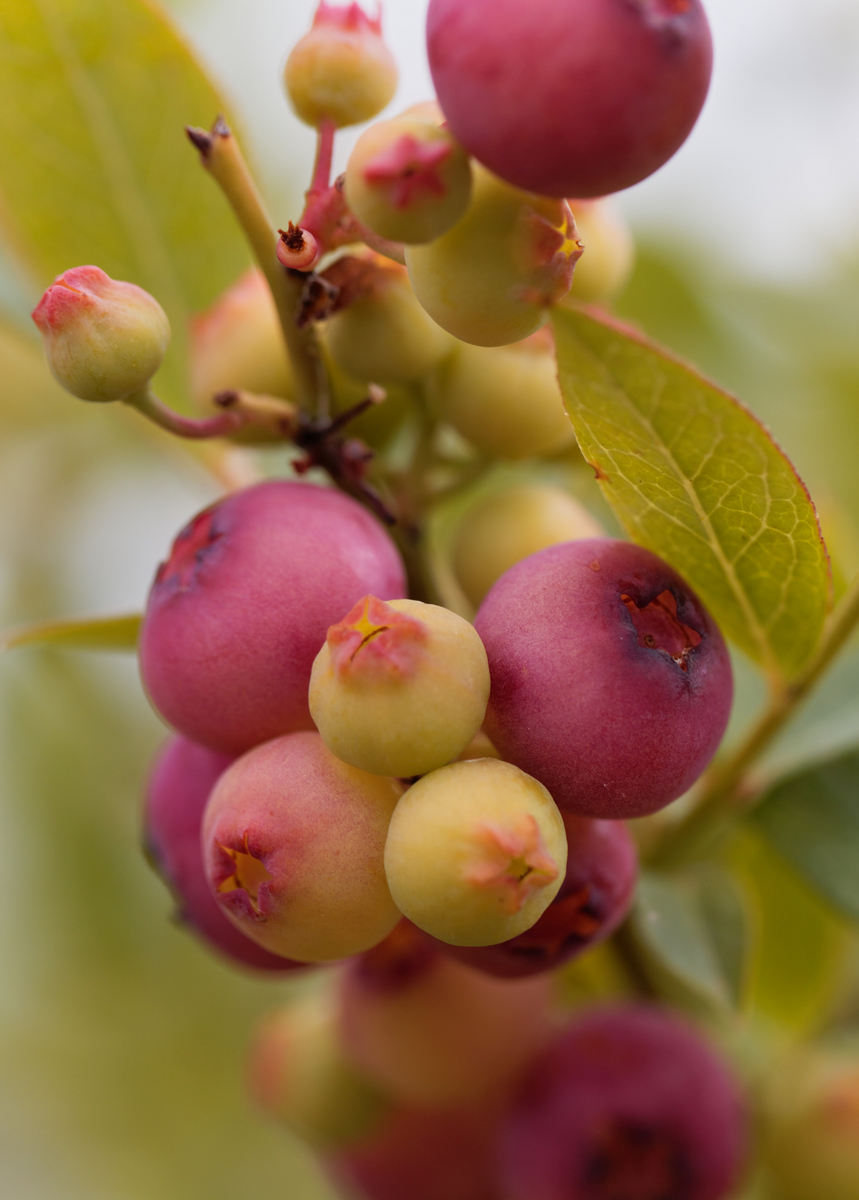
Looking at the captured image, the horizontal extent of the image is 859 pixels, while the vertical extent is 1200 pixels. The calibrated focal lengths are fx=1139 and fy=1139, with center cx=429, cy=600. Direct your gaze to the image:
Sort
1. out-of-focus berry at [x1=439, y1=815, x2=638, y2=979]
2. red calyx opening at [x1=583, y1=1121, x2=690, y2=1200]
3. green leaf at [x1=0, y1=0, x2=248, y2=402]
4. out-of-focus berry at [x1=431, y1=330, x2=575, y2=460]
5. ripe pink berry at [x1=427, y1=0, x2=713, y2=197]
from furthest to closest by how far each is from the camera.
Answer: red calyx opening at [x1=583, y1=1121, x2=690, y2=1200]
green leaf at [x1=0, y1=0, x2=248, y2=402]
out-of-focus berry at [x1=431, y1=330, x2=575, y2=460]
out-of-focus berry at [x1=439, y1=815, x2=638, y2=979]
ripe pink berry at [x1=427, y1=0, x2=713, y2=197]

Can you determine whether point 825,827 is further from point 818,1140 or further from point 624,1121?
point 818,1140

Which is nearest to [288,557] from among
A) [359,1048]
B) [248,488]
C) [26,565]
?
[248,488]

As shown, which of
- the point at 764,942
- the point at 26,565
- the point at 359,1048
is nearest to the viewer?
the point at 359,1048

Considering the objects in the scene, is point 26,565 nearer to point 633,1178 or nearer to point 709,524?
point 633,1178

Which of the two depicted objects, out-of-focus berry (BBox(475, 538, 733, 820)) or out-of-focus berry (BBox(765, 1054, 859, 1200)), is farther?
out-of-focus berry (BBox(765, 1054, 859, 1200))

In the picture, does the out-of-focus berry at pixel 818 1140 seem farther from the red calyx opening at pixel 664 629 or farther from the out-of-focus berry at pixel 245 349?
the out-of-focus berry at pixel 245 349

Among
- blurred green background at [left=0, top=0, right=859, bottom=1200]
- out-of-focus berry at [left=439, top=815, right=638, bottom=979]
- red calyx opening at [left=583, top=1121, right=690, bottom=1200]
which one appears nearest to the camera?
out-of-focus berry at [left=439, top=815, right=638, bottom=979]

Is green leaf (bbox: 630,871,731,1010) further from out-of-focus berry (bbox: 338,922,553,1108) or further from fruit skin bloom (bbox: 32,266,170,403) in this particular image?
fruit skin bloom (bbox: 32,266,170,403)

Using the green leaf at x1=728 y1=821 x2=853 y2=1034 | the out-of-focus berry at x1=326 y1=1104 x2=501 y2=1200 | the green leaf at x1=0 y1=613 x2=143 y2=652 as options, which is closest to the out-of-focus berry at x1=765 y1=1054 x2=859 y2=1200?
the green leaf at x1=728 y1=821 x2=853 y2=1034
